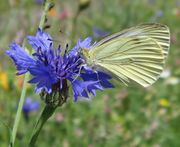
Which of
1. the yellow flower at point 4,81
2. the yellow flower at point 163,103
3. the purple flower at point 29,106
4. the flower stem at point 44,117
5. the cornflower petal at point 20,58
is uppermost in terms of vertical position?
the cornflower petal at point 20,58

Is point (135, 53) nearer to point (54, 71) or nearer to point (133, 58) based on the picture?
point (133, 58)

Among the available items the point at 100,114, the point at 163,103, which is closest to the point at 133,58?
the point at 100,114

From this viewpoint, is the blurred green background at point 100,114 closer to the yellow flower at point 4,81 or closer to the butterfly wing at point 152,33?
the yellow flower at point 4,81

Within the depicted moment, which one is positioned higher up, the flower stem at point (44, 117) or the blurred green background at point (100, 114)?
the flower stem at point (44, 117)

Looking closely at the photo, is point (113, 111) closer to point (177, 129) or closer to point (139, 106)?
point (139, 106)

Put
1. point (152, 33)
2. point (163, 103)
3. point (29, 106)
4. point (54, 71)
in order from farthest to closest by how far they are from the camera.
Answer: point (163, 103), point (29, 106), point (152, 33), point (54, 71)

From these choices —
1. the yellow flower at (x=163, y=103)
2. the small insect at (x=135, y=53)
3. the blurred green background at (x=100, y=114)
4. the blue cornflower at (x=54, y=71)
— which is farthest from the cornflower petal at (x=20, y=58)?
the yellow flower at (x=163, y=103)
